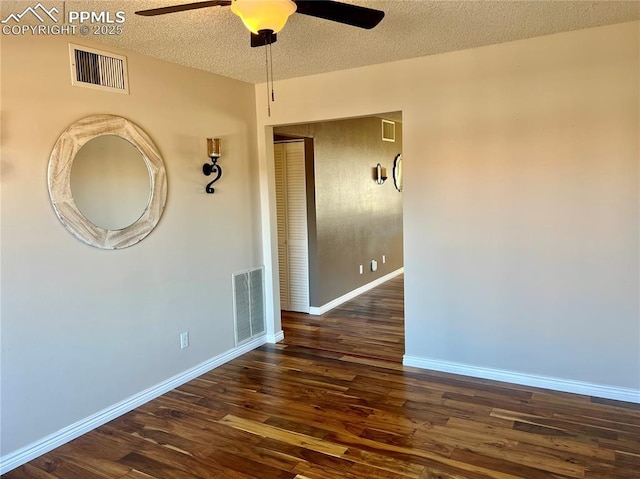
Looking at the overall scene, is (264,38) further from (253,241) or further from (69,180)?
(253,241)

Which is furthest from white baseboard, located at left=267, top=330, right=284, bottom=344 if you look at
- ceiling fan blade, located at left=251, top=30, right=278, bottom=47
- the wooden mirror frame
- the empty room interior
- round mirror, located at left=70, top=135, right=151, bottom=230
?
ceiling fan blade, located at left=251, top=30, right=278, bottom=47

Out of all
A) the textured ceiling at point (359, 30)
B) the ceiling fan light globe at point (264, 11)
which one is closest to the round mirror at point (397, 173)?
the textured ceiling at point (359, 30)

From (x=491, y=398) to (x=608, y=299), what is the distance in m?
1.03

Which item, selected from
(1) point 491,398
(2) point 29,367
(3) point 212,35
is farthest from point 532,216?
(2) point 29,367

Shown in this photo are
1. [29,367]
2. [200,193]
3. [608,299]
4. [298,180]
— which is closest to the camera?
[29,367]

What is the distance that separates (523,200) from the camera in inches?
129

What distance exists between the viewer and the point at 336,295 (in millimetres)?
5867

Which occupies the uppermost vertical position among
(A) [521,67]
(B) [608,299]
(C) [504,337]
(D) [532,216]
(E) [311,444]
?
(A) [521,67]

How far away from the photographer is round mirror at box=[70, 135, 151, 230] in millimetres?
2863

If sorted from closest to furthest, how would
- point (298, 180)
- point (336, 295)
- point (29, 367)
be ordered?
point (29, 367) < point (298, 180) < point (336, 295)

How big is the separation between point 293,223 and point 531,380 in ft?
10.2

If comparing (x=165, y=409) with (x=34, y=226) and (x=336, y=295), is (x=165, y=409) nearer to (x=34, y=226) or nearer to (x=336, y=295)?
(x=34, y=226)

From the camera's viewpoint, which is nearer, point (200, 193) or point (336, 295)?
point (200, 193)

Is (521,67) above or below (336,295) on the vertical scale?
above
